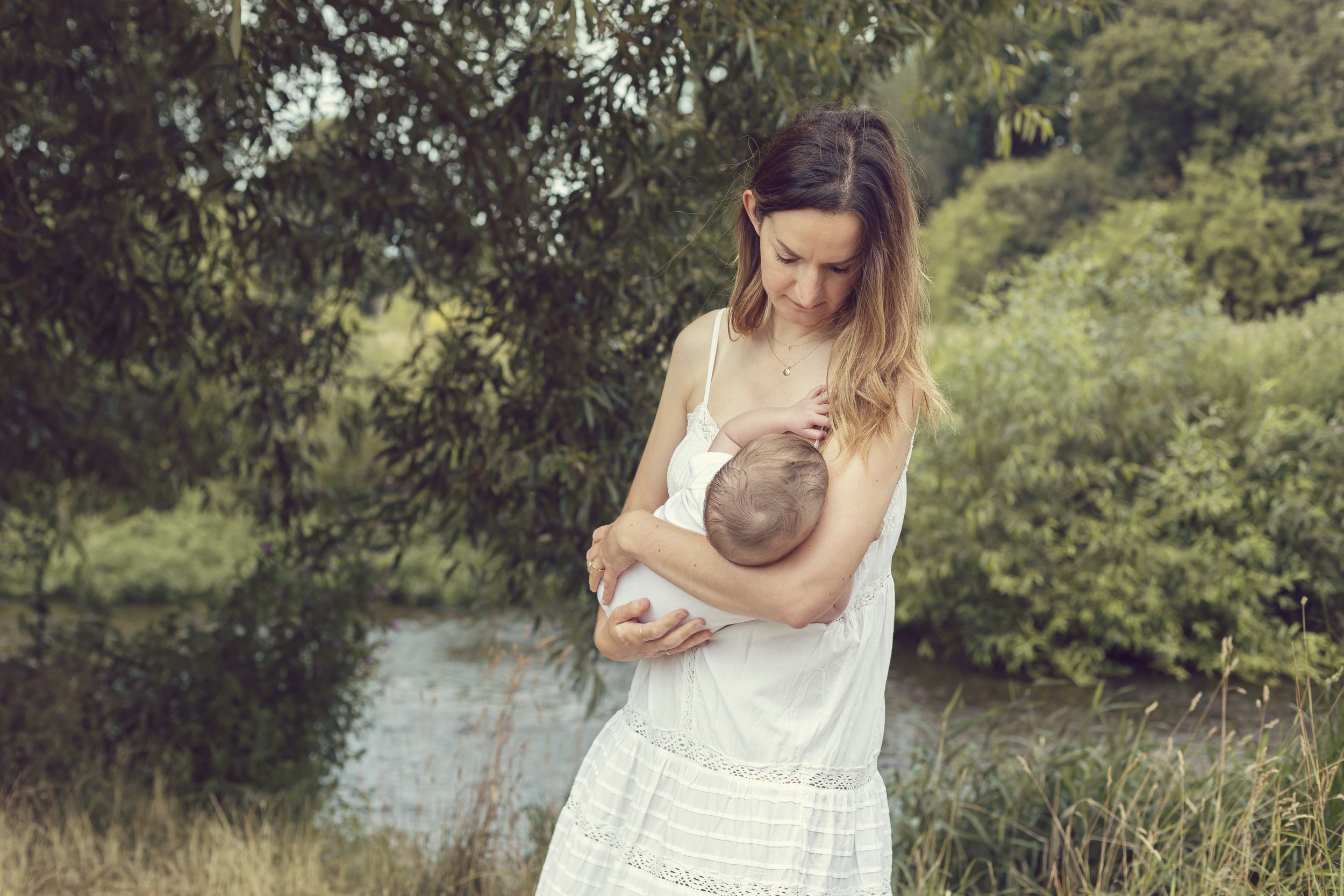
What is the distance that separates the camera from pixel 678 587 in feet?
4.57

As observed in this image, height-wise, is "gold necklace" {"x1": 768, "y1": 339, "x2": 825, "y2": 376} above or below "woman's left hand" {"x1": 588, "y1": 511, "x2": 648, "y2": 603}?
above

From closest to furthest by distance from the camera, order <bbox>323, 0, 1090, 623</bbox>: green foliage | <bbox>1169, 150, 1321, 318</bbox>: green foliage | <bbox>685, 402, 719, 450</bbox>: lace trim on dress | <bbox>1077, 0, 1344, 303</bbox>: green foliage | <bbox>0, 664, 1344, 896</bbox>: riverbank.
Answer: <bbox>685, 402, 719, 450</bbox>: lace trim on dress < <bbox>0, 664, 1344, 896</bbox>: riverbank < <bbox>323, 0, 1090, 623</bbox>: green foliage < <bbox>1077, 0, 1344, 303</bbox>: green foliage < <bbox>1169, 150, 1321, 318</bbox>: green foliage

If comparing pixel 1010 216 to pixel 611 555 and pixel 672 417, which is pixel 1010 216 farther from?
pixel 611 555

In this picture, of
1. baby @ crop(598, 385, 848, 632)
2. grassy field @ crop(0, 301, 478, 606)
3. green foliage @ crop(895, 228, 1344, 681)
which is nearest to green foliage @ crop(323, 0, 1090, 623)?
baby @ crop(598, 385, 848, 632)

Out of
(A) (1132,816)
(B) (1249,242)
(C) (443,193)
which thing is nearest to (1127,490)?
(A) (1132,816)

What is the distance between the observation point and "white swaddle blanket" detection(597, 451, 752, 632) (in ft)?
4.53

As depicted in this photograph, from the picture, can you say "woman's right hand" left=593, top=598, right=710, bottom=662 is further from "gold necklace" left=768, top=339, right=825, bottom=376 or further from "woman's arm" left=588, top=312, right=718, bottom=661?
"gold necklace" left=768, top=339, right=825, bottom=376

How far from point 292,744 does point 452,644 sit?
17.0ft

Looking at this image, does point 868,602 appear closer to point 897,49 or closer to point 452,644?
point 897,49

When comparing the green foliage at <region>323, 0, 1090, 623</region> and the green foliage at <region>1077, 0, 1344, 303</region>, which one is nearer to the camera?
the green foliage at <region>323, 0, 1090, 623</region>

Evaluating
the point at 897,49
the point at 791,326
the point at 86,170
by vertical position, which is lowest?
the point at 791,326

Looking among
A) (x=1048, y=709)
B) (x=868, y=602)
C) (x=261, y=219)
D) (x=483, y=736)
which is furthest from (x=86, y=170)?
(x=1048, y=709)

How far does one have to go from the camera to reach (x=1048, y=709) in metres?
7.31

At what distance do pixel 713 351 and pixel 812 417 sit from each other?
0.24 meters
